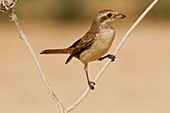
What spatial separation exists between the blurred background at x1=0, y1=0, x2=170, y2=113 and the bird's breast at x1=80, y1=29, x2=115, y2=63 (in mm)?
7214

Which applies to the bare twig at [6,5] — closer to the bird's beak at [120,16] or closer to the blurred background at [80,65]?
the bird's beak at [120,16]

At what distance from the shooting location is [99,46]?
5.93 metres

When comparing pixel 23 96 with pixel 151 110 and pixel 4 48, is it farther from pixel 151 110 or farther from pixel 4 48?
pixel 4 48

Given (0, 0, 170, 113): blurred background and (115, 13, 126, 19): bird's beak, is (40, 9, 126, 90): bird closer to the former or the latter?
(115, 13, 126, 19): bird's beak

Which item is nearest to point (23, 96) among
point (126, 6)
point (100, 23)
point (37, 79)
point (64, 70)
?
point (37, 79)

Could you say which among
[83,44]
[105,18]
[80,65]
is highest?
[105,18]

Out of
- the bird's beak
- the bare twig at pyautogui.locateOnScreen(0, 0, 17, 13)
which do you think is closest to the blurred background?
the bird's beak

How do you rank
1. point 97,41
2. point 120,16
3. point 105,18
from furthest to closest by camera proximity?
point 97,41 < point 105,18 < point 120,16

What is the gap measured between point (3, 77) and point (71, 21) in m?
5.00

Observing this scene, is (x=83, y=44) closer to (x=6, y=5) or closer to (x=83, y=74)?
(x=6, y=5)

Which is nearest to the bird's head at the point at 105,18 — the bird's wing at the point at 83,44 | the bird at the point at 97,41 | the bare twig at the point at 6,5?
the bird at the point at 97,41

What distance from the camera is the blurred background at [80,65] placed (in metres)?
14.1

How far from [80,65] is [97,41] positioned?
11.0 m

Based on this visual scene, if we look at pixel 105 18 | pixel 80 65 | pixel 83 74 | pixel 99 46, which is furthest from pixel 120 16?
pixel 80 65
